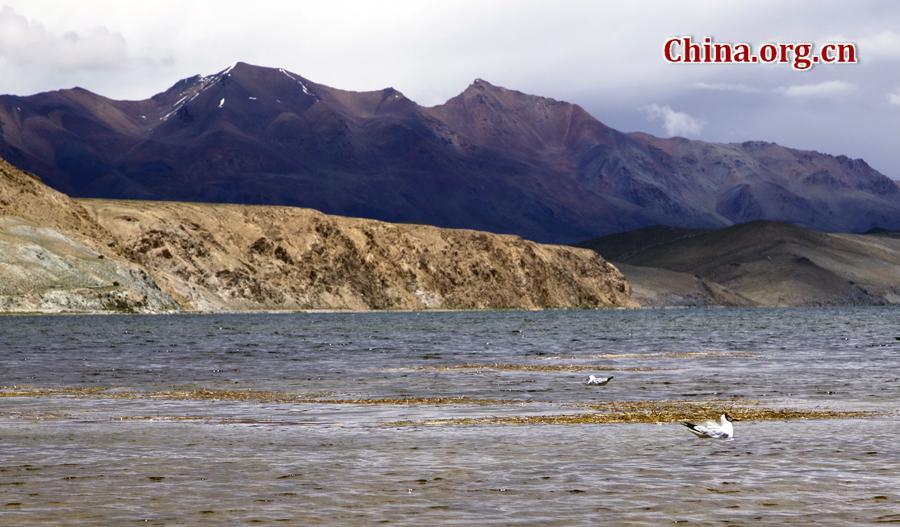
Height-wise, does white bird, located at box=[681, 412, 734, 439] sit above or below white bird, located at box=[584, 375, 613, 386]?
above

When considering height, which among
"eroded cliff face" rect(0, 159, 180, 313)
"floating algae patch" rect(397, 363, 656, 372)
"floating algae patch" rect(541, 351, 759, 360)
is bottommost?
"floating algae patch" rect(541, 351, 759, 360)

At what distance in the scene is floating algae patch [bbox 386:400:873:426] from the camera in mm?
28219

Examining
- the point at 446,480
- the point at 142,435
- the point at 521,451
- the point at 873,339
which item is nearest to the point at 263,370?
the point at 142,435

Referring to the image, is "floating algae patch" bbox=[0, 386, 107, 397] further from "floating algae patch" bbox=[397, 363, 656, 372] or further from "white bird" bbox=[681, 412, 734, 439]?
"white bird" bbox=[681, 412, 734, 439]

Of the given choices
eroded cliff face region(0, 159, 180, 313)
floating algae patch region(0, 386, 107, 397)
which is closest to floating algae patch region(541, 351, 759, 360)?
floating algae patch region(0, 386, 107, 397)

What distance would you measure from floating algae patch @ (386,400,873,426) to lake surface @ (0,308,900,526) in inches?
24.6

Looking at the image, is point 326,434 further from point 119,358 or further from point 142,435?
point 119,358

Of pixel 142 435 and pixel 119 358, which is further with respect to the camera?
pixel 119 358

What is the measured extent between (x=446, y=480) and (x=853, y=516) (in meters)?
6.03

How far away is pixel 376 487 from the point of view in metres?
17.9

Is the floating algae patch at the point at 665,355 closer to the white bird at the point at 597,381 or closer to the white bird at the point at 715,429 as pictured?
the white bird at the point at 597,381

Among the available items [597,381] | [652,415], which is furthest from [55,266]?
[652,415]

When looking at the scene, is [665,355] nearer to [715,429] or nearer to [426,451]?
[715,429]

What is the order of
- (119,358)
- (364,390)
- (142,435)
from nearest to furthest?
1. (142,435)
2. (364,390)
3. (119,358)
